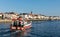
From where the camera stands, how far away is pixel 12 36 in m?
57.7

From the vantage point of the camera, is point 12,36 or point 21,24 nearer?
point 12,36

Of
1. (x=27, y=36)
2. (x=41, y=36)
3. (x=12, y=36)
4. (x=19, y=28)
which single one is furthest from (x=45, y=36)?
(x=19, y=28)

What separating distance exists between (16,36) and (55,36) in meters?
12.0

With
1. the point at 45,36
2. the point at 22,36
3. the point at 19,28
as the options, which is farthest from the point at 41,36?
the point at 19,28

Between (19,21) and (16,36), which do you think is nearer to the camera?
(16,36)

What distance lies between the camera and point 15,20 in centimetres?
7512

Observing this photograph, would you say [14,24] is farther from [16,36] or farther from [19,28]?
[16,36]

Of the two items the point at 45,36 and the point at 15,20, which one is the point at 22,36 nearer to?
the point at 45,36

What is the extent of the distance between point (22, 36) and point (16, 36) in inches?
Result: 70.8

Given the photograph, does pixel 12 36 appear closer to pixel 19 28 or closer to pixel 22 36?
pixel 22 36

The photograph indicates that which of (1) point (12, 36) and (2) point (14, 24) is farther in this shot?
(2) point (14, 24)

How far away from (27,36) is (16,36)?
3295mm

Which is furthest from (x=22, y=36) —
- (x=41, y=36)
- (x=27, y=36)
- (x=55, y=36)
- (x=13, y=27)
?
(x=13, y=27)

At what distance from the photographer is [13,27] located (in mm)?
72500
